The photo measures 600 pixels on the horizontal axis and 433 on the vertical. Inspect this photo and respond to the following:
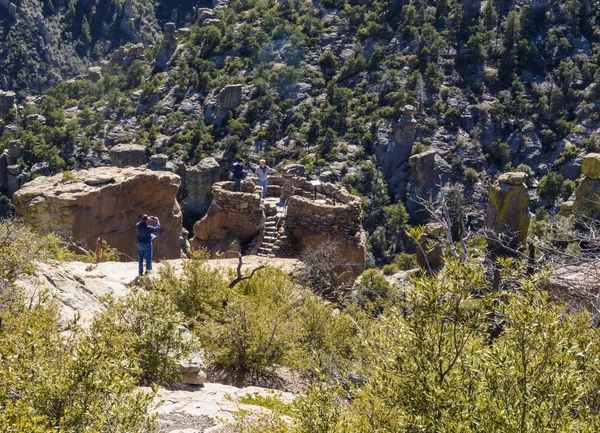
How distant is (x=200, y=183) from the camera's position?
40125 millimetres

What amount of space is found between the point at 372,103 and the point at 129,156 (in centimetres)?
1715

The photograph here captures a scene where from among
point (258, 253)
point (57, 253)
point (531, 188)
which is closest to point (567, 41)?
point (531, 188)

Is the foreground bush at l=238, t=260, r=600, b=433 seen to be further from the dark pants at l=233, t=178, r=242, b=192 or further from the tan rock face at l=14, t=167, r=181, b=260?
the tan rock face at l=14, t=167, r=181, b=260

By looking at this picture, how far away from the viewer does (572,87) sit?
42.2m

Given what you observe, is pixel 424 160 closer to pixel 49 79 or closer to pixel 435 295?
pixel 435 295

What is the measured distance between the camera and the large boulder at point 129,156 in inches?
1531

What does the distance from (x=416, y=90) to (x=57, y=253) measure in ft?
115

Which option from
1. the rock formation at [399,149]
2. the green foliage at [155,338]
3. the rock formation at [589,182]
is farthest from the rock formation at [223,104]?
the green foliage at [155,338]

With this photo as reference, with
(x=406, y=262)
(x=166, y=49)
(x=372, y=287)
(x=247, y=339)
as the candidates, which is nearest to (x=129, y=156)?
(x=166, y=49)

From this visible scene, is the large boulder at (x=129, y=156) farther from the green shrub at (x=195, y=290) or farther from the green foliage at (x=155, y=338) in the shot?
the green foliage at (x=155, y=338)

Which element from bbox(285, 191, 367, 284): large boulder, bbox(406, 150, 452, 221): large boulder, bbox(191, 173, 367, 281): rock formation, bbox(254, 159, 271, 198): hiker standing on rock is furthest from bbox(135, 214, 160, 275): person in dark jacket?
bbox(406, 150, 452, 221): large boulder

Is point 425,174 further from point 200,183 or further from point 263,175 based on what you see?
point 263,175

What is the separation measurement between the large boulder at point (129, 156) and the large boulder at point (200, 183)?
3.11 metres

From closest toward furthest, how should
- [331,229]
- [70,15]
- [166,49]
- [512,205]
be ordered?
[331,229], [512,205], [166,49], [70,15]
